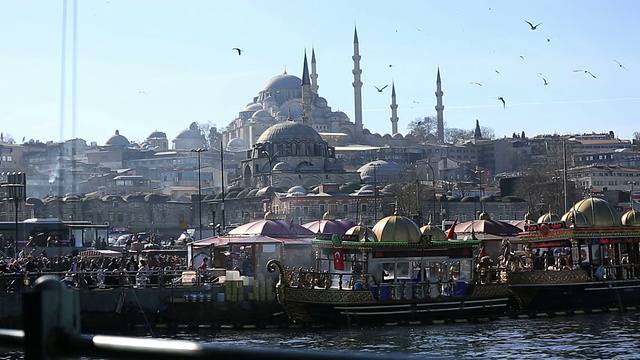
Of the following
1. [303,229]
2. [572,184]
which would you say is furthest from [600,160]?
[303,229]

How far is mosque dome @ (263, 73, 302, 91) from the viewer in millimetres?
141387

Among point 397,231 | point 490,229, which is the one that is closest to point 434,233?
point 397,231

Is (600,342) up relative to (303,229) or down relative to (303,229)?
down

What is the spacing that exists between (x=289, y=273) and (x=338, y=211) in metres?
52.2

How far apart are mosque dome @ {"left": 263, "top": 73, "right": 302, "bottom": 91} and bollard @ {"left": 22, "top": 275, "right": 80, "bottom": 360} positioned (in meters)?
138

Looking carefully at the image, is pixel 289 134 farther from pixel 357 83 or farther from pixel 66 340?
pixel 66 340

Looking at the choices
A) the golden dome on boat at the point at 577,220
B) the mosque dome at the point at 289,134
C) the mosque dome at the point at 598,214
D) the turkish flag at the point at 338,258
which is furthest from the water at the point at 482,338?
the mosque dome at the point at 289,134

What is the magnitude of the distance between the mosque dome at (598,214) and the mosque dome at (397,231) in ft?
14.8

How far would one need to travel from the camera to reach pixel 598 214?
77.3 feet

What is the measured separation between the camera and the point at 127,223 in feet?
289

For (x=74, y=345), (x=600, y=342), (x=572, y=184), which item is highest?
(x=572, y=184)

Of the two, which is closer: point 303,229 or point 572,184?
point 303,229

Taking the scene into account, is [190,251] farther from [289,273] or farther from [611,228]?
[611,228]

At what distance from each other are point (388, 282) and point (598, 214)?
5.52 metres
